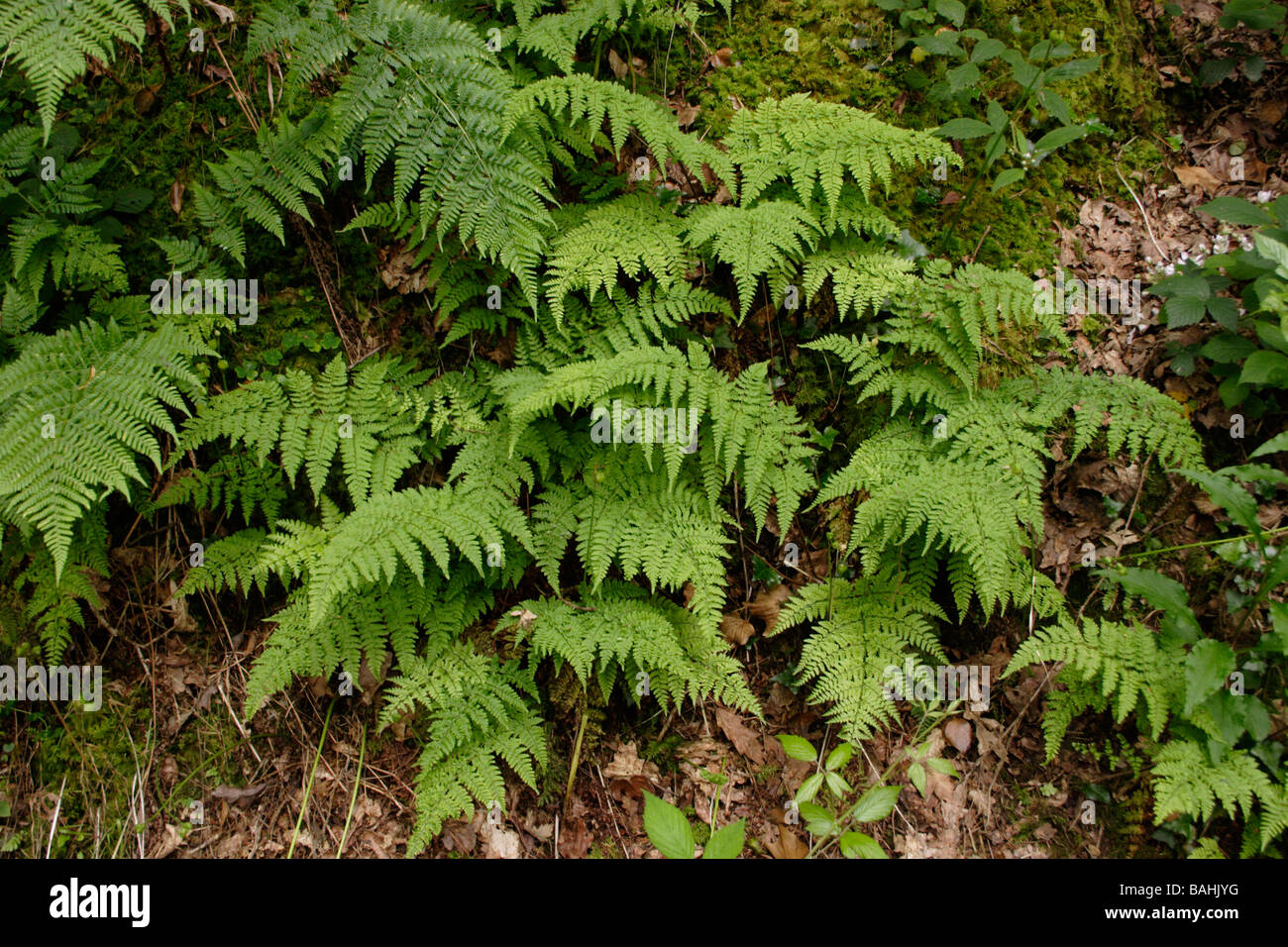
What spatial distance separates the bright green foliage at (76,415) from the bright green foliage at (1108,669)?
14.5 ft

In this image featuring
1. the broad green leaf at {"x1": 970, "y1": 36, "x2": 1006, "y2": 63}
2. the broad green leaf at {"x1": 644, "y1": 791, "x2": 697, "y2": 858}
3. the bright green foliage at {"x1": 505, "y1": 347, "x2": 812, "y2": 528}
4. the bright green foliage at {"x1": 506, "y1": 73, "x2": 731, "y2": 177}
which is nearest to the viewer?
the broad green leaf at {"x1": 644, "y1": 791, "x2": 697, "y2": 858}

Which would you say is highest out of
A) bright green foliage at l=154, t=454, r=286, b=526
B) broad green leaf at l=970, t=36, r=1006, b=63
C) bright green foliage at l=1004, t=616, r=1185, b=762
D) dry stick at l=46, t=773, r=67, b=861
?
broad green leaf at l=970, t=36, r=1006, b=63

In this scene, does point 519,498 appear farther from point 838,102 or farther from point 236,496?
point 838,102

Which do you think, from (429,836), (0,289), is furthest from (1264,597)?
(0,289)

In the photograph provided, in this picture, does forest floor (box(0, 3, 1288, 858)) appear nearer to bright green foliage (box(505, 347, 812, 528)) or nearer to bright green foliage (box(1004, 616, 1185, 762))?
bright green foliage (box(1004, 616, 1185, 762))

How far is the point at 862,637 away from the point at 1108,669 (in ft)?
3.91

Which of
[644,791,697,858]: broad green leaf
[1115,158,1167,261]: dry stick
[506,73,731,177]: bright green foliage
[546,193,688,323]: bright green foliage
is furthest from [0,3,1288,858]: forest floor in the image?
[506,73,731,177]: bright green foliage

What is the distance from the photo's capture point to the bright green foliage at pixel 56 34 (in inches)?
129

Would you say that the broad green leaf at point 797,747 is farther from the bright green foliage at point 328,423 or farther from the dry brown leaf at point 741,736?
the bright green foliage at point 328,423

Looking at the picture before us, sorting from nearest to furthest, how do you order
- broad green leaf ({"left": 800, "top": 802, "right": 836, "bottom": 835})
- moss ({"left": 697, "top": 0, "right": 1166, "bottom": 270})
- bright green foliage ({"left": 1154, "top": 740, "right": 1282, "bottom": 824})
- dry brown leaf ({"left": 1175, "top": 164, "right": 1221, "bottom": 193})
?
broad green leaf ({"left": 800, "top": 802, "right": 836, "bottom": 835}), bright green foliage ({"left": 1154, "top": 740, "right": 1282, "bottom": 824}), moss ({"left": 697, "top": 0, "right": 1166, "bottom": 270}), dry brown leaf ({"left": 1175, "top": 164, "right": 1221, "bottom": 193})

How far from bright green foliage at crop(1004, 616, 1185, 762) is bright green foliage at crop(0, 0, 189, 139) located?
16.8 feet

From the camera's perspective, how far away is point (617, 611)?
4.00 meters

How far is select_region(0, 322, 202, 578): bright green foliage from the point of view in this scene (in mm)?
3387
